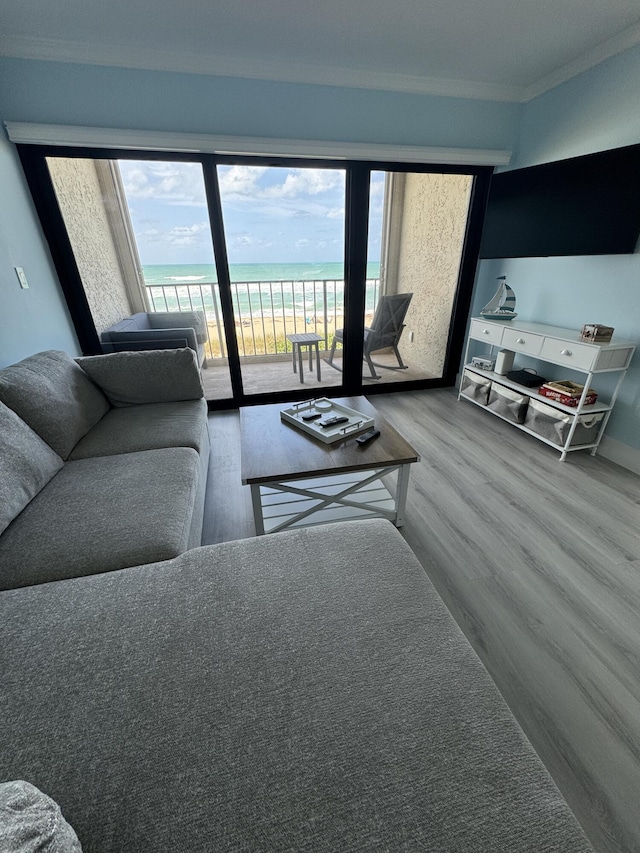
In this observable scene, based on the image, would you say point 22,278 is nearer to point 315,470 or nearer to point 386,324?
point 315,470

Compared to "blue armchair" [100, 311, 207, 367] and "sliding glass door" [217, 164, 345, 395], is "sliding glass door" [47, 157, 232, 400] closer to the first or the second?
"blue armchair" [100, 311, 207, 367]

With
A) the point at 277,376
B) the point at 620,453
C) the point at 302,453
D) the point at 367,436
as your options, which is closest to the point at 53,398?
the point at 302,453

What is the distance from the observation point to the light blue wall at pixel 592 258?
6.45ft

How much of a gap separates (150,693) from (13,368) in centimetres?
162

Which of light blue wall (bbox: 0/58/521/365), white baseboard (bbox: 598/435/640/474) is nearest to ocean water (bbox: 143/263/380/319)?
light blue wall (bbox: 0/58/521/365)

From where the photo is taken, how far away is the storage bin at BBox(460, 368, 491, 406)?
2814 mm

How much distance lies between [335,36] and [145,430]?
2.44 m

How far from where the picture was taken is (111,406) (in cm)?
201

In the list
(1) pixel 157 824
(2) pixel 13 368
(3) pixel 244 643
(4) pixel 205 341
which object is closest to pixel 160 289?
(4) pixel 205 341

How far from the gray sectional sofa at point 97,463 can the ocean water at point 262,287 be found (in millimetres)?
1245

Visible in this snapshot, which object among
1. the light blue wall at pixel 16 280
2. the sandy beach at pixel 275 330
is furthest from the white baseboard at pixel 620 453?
the light blue wall at pixel 16 280

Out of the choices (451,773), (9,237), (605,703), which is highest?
(9,237)

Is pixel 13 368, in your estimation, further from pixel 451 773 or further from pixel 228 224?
pixel 451 773

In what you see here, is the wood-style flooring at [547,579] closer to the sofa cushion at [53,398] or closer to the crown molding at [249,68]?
the sofa cushion at [53,398]
